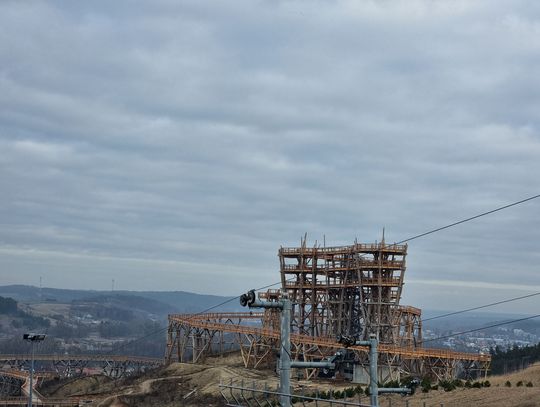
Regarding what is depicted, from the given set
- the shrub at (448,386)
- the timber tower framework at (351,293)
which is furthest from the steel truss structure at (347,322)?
the shrub at (448,386)

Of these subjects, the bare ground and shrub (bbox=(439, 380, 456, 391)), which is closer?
the bare ground

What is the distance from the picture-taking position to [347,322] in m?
81.1

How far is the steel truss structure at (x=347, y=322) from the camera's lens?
72.6m

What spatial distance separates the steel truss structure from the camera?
7256cm

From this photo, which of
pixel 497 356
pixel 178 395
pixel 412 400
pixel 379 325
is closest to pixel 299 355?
pixel 379 325

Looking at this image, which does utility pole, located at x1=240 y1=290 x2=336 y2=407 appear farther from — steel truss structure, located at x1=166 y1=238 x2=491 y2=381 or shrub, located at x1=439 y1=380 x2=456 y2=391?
steel truss structure, located at x1=166 y1=238 x2=491 y2=381

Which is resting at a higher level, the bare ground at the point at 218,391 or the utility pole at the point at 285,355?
the utility pole at the point at 285,355

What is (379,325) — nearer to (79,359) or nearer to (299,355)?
(299,355)

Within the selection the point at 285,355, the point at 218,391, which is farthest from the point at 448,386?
the point at 285,355

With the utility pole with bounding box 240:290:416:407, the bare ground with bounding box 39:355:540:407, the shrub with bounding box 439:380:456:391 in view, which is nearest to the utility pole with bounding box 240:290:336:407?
the utility pole with bounding box 240:290:416:407

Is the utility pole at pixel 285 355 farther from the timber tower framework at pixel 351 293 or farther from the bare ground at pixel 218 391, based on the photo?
the timber tower framework at pixel 351 293

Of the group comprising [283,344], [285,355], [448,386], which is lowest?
[448,386]

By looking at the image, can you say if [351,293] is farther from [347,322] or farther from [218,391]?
[218,391]

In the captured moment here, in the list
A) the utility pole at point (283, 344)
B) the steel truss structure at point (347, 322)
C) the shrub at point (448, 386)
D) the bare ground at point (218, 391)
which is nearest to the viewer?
the utility pole at point (283, 344)
